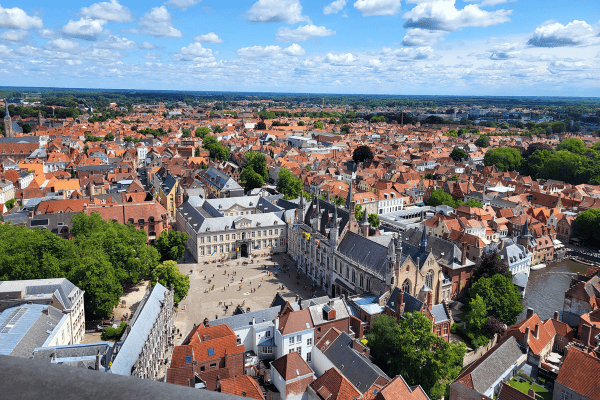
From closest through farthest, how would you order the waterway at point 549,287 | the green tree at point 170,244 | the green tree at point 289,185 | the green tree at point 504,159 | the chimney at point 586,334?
the chimney at point 586,334, the waterway at point 549,287, the green tree at point 170,244, the green tree at point 289,185, the green tree at point 504,159

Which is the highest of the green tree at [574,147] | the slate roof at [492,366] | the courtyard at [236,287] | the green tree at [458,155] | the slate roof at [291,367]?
the green tree at [574,147]

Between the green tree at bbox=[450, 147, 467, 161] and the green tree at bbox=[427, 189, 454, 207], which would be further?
the green tree at bbox=[450, 147, 467, 161]

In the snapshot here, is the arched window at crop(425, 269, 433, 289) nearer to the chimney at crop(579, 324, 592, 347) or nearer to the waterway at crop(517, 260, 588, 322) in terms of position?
the waterway at crop(517, 260, 588, 322)

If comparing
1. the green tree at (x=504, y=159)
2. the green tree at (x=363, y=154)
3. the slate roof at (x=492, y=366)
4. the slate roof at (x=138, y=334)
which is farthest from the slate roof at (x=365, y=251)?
the green tree at (x=504, y=159)

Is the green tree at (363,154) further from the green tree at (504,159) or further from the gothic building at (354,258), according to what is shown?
the gothic building at (354,258)

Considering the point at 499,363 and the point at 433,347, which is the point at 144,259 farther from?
the point at 499,363

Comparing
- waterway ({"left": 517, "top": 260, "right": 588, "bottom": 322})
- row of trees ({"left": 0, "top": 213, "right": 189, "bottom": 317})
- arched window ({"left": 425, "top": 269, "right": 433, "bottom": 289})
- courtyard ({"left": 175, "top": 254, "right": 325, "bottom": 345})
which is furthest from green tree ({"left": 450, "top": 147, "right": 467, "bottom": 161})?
row of trees ({"left": 0, "top": 213, "right": 189, "bottom": 317})

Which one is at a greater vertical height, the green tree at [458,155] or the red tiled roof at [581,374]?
the green tree at [458,155]
